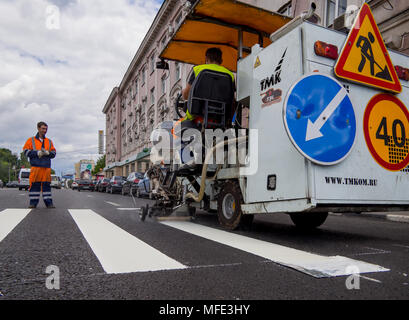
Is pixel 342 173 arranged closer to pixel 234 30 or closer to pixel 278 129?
pixel 278 129

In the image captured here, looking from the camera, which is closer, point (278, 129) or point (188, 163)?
point (278, 129)

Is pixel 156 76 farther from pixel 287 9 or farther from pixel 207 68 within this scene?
pixel 207 68

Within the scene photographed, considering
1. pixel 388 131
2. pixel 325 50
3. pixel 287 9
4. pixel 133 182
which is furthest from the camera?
pixel 133 182

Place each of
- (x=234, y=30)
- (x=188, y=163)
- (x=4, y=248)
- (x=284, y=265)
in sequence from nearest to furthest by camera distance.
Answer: (x=284, y=265), (x=4, y=248), (x=188, y=163), (x=234, y=30)

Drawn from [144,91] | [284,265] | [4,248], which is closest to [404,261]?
[284,265]

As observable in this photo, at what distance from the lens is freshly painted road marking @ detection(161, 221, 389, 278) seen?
2289 mm

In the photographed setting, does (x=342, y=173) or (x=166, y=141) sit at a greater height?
(x=166, y=141)

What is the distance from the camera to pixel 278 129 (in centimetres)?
346

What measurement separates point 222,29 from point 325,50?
2.41 meters

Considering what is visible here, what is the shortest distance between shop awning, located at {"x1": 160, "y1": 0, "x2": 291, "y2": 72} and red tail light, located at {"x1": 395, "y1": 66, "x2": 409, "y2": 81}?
180 cm

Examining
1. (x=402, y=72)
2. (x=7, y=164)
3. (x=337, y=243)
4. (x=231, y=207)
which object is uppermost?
(x=7, y=164)

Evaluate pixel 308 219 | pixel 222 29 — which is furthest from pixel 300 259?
pixel 222 29

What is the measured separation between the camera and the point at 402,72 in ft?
12.6

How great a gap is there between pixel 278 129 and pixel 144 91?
113 ft
